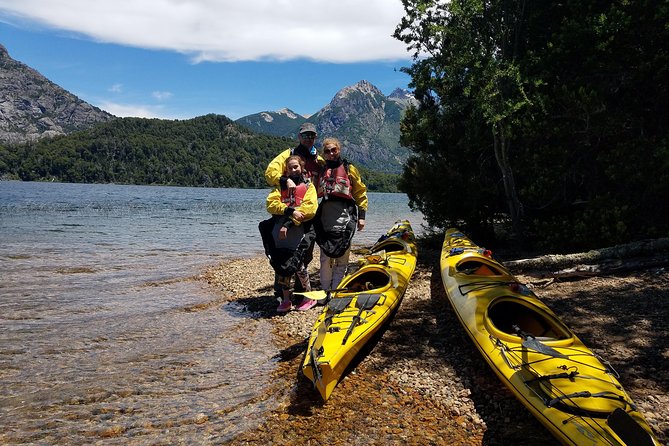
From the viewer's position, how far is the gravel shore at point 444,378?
4516 millimetres

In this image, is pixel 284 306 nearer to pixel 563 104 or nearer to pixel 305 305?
pixel 305 305

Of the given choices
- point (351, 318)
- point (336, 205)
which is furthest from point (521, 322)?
point (336, 205)

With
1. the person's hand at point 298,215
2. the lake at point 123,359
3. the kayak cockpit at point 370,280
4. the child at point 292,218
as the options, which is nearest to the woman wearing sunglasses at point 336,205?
the child at point 292,218

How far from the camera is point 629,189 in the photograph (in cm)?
1221

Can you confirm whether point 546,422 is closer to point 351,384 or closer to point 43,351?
point 351,384

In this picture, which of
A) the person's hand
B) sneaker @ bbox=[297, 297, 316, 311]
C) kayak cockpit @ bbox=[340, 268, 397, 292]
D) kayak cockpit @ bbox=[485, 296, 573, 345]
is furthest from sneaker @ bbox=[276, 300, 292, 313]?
kayak cockpit @ bbox=[485, 296, 573, 345]

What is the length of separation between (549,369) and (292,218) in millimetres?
4789

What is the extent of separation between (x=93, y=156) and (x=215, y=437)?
192m

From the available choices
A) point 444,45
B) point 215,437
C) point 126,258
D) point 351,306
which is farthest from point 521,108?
point 126,258

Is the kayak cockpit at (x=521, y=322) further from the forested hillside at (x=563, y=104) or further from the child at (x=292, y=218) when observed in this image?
the forested hillside at (x=563, y=104)

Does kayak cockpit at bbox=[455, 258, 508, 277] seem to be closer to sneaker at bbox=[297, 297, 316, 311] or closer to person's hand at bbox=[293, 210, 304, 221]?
sneaker at bbox=[297, 297, 316, 311]

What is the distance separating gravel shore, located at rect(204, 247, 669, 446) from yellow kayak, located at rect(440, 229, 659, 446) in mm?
395

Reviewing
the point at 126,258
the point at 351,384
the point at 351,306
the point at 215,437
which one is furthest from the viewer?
the point at 126,258

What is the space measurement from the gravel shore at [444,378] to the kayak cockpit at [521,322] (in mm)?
647
